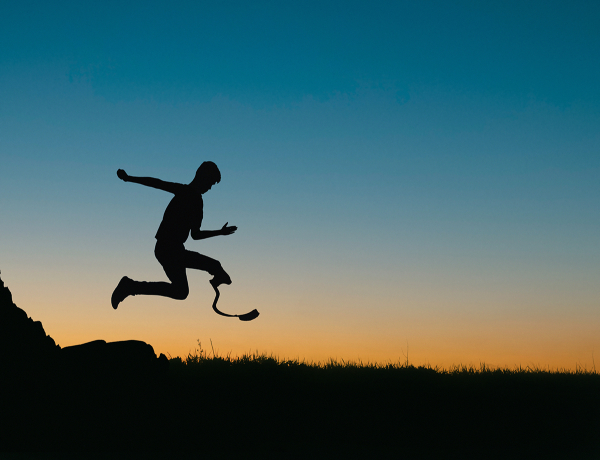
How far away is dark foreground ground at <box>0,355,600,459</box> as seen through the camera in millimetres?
6141

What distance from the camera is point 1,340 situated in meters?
6.07

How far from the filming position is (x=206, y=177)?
7.94 meters

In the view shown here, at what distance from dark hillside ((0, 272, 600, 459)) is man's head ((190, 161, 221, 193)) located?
245 cm

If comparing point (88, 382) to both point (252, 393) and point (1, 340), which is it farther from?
point (252, 393)

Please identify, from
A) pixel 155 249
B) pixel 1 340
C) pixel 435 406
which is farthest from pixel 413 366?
pixel 1 340

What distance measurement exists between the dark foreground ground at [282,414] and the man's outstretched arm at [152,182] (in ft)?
8.18

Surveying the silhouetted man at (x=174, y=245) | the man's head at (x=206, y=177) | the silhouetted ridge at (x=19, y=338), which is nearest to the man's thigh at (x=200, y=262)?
the silhouetted man at (x=174, y=245)

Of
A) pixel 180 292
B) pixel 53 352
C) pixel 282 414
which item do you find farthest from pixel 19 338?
pixel 282 414

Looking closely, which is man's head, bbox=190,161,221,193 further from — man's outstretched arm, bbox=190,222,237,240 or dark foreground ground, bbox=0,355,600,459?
dark foreground ground, bbox=0,355,600,459

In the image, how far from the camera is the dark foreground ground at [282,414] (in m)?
6.14

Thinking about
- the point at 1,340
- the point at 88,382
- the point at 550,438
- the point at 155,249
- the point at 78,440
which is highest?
the point at 155,249

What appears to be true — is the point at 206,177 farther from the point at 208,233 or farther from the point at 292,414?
the point at 292,414

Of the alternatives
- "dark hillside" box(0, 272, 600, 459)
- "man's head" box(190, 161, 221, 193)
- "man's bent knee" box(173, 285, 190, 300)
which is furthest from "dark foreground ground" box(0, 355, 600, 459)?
"man's head" box(190, 161, 221, 193)

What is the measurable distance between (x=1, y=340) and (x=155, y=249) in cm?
240
